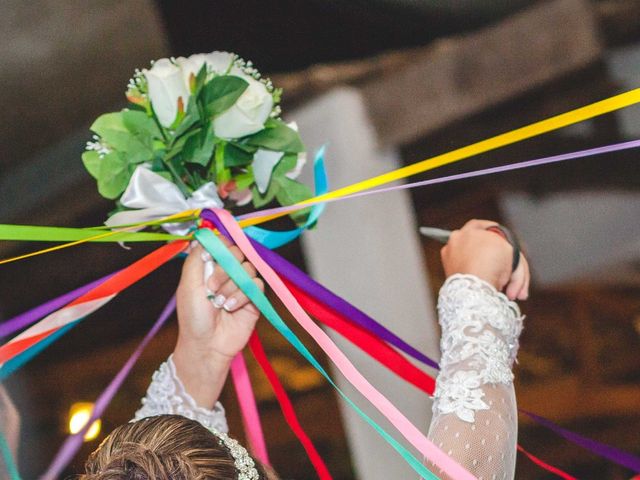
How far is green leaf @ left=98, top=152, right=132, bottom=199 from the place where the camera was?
1.43 m

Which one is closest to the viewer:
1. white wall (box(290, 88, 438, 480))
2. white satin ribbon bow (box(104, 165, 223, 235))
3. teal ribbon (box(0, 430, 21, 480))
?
teal ribbon (box(0, 430, 21, 480))

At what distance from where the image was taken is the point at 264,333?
14.2 ft

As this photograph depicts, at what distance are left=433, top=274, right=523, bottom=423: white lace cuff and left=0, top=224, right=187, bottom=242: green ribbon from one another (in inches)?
20.1

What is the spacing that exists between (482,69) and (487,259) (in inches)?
71.5

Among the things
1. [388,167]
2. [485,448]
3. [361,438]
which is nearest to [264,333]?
[361,438]

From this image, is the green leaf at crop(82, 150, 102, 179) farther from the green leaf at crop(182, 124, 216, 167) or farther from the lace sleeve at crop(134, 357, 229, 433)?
the lace sleeve at crop(134, 357, 229, 433)

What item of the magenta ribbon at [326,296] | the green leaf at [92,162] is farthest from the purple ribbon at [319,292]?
the green leaf at [92,162]

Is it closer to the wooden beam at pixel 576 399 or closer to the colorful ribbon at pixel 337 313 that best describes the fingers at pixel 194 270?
the colorful ribbon at pixel 337 313

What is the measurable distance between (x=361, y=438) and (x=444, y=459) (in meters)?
2.17

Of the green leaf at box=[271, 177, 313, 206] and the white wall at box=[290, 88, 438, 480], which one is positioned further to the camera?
the white wall at box=[290, 88, 438, 480]

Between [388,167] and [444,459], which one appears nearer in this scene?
[444,459]

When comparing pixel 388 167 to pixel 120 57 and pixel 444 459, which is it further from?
pixel 444 459

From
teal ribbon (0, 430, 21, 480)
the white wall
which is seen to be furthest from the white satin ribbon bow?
the white wall

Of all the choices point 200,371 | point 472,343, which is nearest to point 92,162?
point 200,371
